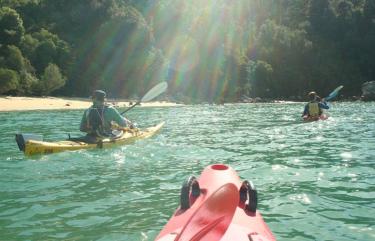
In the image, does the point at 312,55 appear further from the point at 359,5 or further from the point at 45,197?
the point at 45,197

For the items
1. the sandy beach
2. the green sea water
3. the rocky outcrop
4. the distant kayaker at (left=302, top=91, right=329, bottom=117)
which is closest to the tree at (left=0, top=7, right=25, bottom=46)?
the sandy beach

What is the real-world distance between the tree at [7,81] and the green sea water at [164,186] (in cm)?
2407

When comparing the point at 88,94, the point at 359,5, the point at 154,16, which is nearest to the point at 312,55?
the point at 359,5

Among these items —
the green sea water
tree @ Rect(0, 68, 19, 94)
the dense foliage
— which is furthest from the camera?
the dense foliage

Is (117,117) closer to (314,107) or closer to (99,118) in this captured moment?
(99,118)

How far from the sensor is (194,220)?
7.63ft

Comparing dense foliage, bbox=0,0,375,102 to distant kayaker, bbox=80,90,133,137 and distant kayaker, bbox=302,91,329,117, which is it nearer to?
distant kayaker, bbox=302,91,329,117

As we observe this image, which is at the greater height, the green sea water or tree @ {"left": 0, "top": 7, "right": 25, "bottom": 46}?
tree @ {"left": 0, "top": 7, "right": 25, "bottom": 46}

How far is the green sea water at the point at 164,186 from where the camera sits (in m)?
4.82

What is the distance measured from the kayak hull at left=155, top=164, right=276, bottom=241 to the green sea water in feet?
3.15

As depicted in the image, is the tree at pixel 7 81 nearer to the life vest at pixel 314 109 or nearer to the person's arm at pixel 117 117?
the life vest at pixel 314 109

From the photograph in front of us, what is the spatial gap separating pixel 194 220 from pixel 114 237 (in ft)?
8.01

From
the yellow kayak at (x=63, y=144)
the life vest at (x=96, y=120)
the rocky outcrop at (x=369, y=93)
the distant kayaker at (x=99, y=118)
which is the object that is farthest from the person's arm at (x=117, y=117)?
the rocky outcrop at (x=369, y=93)

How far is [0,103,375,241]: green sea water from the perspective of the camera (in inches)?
190
